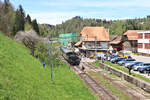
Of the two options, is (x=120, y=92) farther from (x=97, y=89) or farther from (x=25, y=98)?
(x=25, y=98)

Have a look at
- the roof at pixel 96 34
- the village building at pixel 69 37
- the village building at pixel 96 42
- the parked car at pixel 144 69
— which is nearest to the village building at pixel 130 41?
the roof at pixel 96 34

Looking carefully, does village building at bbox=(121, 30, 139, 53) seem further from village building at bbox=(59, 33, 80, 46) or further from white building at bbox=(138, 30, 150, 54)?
village building at bbox=(59, 33, 80, 46)

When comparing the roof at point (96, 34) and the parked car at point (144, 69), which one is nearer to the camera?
the parked car at point (144, 69)

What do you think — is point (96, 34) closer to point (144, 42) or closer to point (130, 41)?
point (130, 41)

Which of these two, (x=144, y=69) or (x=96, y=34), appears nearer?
(x=144, y=69)

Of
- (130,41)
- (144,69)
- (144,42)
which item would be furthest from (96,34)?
(144,69)

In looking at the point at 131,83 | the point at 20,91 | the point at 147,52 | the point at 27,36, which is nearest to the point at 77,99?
the point at 20,91

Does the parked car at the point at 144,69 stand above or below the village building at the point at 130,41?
below

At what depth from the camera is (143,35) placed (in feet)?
200

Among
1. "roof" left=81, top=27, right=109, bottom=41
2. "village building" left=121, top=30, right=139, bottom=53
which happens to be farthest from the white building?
"roof" left=81, top=27, right=109, bottom=41

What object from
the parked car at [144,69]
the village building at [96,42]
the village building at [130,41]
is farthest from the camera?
the village building at [130,41]

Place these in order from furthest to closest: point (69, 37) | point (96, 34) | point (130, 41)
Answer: point (130, 41)
point (96, 34)
point (69, 37)

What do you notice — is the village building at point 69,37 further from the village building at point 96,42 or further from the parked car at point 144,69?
the parked car at point 144,69

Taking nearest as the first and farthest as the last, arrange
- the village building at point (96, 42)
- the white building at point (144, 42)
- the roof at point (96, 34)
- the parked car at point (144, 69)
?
the parked car at point (144, 69), the white building at point (144, 42), the village building at point (96, 42), the roof at point (96, 34)
